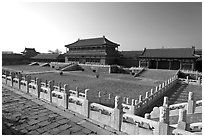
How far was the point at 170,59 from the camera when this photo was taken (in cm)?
3067

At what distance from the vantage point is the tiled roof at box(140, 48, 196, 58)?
29.2 m

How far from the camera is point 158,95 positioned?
42.4 feet

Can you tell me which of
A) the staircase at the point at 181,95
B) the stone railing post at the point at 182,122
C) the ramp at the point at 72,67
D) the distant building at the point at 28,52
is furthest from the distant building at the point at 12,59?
the stone railing post at the point at 182,122

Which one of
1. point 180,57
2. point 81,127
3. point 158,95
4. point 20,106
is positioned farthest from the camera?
point 180,57

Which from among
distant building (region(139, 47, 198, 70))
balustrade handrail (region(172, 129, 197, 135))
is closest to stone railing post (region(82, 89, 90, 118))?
balustrade handrail (region(172, 129, 197, 135))

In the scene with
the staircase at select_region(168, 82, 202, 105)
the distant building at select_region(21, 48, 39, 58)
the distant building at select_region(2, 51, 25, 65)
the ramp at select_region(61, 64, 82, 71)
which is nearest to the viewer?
the staircase at select_region(168, 82, 202, 105)

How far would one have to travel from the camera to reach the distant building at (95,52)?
37.1m

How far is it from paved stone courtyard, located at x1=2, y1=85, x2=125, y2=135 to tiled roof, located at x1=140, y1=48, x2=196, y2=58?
28375 mm

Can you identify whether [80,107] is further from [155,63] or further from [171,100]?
[155,63]

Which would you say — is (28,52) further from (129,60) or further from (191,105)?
(191,105)

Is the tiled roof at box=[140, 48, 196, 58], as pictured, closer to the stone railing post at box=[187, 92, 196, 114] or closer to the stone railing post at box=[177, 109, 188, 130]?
the stone railing post at box=[187, 92, 196, 114]

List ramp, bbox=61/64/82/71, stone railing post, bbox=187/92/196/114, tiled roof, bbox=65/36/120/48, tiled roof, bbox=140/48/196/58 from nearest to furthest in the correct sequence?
stone railing post, bbox=187/92/196/114 → tiled roof, bbox=140/48/196/58 → ramp, bbox=61/64/82/71 → tiled roof, bbox=65/36/120/48

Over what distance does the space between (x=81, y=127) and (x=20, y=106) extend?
183 inches

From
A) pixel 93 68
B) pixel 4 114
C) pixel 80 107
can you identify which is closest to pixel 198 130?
pixel 80 107
